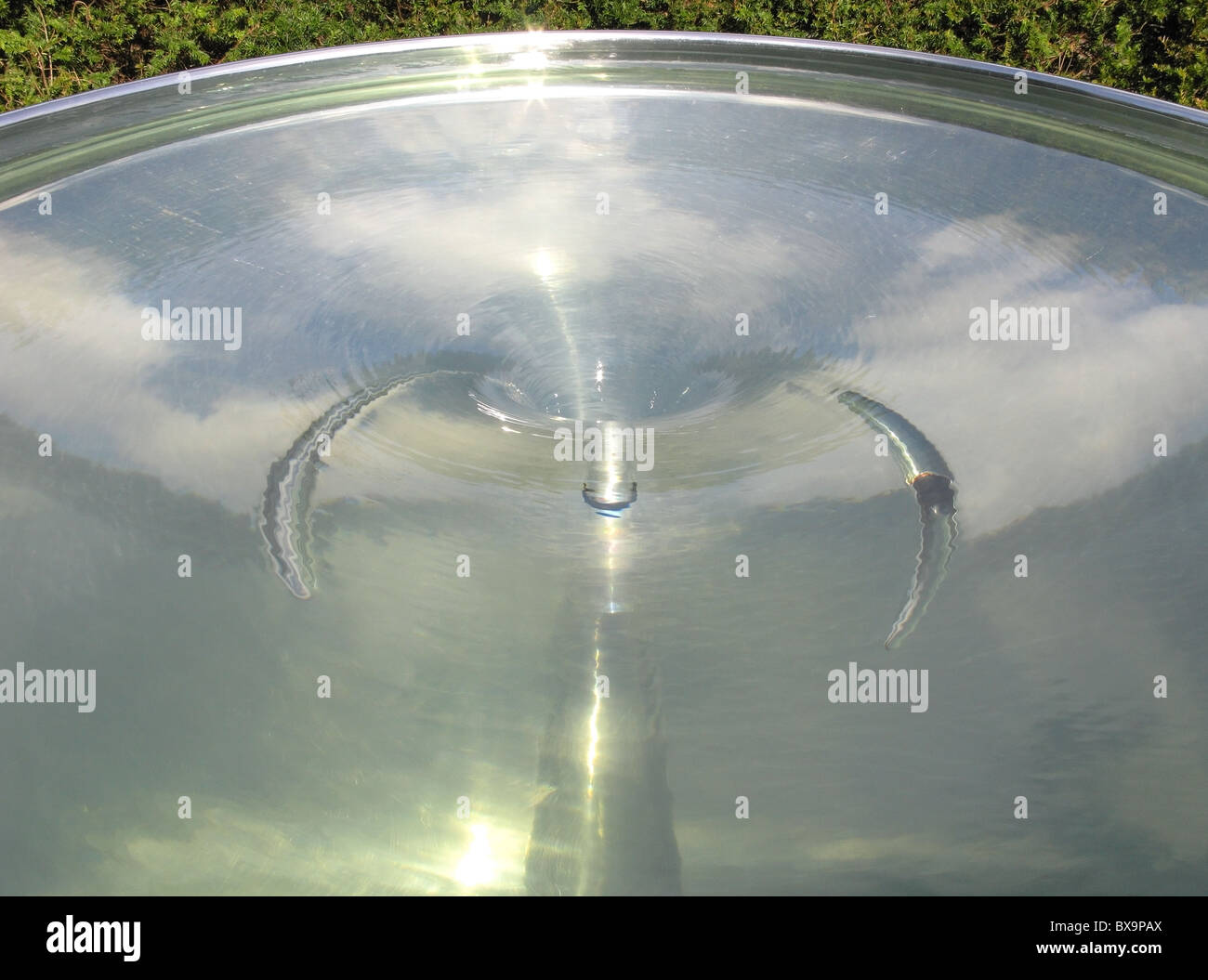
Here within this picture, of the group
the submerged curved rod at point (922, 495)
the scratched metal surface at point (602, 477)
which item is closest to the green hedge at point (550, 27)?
the scratched metal surface at point (602, 477)

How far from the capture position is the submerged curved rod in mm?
2305

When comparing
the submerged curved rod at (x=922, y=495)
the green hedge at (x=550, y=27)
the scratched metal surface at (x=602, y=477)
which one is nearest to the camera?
the scratched metal surface at (x=602, y=477)

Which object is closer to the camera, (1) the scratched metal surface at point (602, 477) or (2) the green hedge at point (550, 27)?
(1) the scratched metal surface at point (602, 477)

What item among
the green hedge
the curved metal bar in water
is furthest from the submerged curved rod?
the green hedge

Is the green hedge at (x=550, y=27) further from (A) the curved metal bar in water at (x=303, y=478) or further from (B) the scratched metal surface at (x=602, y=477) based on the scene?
(A) the curved metal bar in water at (x=303, y=478)

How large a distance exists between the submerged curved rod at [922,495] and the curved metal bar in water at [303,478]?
1.08 m

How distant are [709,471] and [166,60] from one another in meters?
4.90

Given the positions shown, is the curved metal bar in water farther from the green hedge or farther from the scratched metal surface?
the green hedge

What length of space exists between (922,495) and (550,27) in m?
4.85

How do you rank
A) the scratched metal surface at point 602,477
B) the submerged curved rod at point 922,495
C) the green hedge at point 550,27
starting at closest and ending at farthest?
the scratched metal surface at point 602,477, the submerged curved rod at point 922,495, the green hedge at point 550,27

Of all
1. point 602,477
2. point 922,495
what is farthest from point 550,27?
point 922,495

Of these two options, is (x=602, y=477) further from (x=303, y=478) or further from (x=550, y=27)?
(x=550, y=27)

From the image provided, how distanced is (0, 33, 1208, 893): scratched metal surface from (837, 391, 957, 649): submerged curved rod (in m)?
0.01

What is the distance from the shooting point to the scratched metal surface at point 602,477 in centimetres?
186
